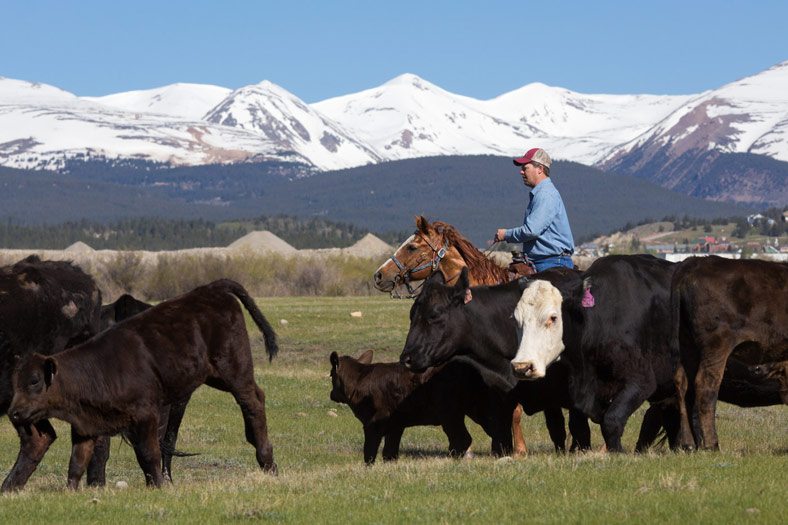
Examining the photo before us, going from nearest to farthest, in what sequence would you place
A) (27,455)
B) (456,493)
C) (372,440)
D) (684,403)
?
1. (456,493)
2. (27,455)
3. (684,403)
4. (372,440)

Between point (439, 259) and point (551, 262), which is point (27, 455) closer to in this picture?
point (439, 259)

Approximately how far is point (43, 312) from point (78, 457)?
2.23 metres

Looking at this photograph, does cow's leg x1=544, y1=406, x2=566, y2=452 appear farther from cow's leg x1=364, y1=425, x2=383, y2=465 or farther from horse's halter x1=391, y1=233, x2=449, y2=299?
horse's halter x1=391, y1=233, x2=449, y2=299

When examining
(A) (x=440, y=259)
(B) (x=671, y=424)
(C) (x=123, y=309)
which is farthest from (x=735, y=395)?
(C) (x=123, y=309)

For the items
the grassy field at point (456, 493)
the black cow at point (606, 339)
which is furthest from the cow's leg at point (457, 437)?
the black cow at point (606, 339)

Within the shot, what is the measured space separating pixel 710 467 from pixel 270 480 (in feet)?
13.1

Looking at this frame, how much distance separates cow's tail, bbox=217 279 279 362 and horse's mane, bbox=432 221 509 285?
8.44ft

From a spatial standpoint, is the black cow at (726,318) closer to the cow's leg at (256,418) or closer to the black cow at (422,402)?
the black cow at (422,402)

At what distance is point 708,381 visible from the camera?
13438mm

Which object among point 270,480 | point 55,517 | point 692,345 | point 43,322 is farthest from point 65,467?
point 692,345

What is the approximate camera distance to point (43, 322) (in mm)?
15188

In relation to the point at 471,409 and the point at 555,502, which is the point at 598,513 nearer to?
the point at 555,502

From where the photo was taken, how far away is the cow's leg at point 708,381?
13406 mm

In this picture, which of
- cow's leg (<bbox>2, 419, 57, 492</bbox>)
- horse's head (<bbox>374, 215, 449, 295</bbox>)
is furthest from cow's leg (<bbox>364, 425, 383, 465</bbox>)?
cow's leg (<bbox>2, 419, 57, 492</bbox>)
